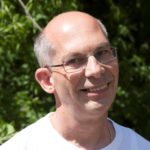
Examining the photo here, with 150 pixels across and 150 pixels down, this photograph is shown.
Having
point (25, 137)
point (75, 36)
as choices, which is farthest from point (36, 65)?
point (75, 36)

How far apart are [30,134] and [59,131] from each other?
0.11m

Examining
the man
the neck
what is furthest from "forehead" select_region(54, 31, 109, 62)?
the neck

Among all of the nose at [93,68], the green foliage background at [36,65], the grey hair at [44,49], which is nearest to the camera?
the nose at [93,68]

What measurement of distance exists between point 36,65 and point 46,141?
1.96 metres

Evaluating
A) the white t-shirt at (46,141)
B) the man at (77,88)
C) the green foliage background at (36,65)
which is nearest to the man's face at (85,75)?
the man at (77,88)

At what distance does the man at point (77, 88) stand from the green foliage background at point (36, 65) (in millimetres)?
978

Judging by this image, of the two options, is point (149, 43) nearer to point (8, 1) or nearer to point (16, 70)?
point (16, 70)

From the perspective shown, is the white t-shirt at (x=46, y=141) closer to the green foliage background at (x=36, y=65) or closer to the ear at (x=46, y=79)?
the ear at (x=46, y=79)

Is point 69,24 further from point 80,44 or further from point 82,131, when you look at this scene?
point 82,131

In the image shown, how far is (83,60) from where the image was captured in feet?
7.65

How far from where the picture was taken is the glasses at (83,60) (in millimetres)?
2332

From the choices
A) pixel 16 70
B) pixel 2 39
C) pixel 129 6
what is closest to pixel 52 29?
pixel 2 39

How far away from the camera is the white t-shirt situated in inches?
98.0

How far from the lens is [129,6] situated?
5484 mm
